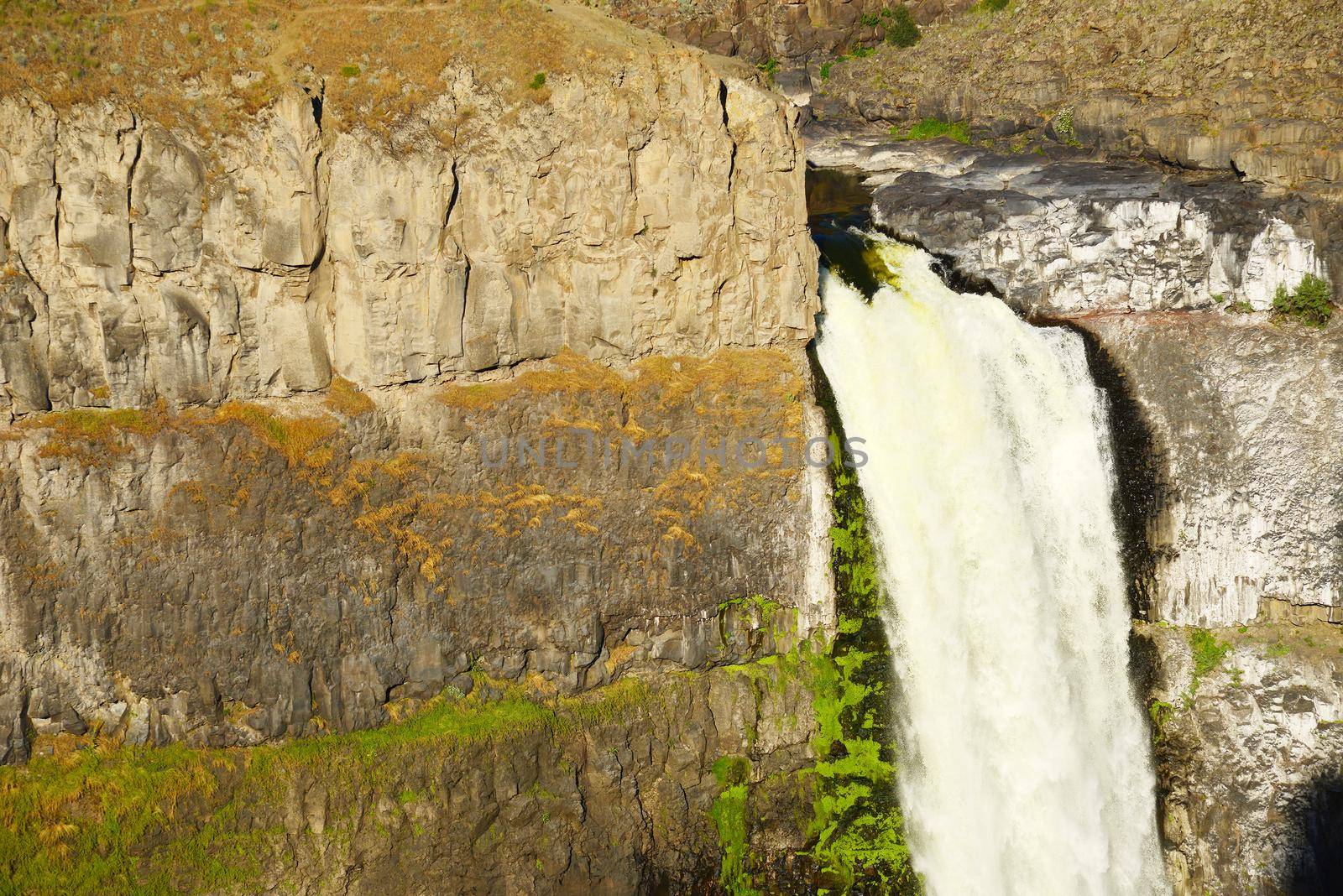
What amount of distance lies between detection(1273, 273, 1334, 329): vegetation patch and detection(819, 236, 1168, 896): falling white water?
5.43 meters

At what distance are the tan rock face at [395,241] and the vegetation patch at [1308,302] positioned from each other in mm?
12104

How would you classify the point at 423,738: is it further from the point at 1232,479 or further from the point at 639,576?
the point at 1232,479

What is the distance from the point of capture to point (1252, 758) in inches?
1026

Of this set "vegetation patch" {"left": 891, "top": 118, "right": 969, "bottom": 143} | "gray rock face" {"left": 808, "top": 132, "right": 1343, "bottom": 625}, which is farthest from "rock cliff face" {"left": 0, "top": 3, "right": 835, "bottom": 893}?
"vegetation patch" {"left": 891, "top": 118, "right": 969, "bottom": 143}

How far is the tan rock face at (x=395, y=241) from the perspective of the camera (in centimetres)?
2075

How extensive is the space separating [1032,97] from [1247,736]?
20658mm

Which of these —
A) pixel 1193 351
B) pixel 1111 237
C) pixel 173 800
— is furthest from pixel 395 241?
pixel 1193 351

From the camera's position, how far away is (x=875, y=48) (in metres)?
43.3

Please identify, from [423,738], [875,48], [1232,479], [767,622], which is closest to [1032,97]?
[875,48]

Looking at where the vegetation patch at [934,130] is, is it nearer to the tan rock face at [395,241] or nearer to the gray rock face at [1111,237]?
the gray rock face at [1111,237]

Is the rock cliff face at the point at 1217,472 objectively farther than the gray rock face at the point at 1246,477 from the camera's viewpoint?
No

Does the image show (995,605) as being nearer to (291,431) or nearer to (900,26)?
(291,431)

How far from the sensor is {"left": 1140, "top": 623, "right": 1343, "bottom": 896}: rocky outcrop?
25609 mm

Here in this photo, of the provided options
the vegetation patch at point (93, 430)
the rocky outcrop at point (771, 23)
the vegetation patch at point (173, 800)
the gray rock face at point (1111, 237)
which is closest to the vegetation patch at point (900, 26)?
the rocky outcrop at point (771, 23)
